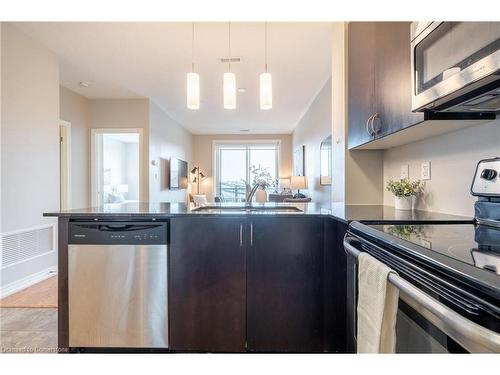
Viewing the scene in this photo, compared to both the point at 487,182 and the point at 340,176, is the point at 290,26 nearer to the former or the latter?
the point at 340,176

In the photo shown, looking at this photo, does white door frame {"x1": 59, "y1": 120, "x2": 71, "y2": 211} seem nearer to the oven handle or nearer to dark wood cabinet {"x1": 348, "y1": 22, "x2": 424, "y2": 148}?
dark wood cabinet {"x1": 348, "y1": 22, "x2": 424, "y2": 148}

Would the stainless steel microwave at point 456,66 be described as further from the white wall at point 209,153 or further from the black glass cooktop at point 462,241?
the white wall at point 209,153

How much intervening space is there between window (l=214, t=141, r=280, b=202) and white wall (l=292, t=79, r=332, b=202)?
2.64 metres

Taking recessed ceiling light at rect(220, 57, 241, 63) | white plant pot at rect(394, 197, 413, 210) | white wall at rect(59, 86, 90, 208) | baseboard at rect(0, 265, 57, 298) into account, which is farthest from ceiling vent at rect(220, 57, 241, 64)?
baseboard at rect(0, 265, 57, 298)

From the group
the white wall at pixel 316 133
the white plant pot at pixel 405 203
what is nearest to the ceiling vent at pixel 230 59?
the white wall at pixel 316 133

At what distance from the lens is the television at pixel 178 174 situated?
670 cm

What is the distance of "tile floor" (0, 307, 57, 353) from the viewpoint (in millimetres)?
1896

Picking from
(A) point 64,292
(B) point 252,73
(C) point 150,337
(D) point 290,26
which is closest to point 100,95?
(B) point 252,73

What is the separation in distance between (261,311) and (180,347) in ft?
1.72

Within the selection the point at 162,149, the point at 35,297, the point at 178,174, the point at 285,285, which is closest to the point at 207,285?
the point at 285,285

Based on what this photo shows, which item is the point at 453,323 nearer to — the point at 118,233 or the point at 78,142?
the point at 118,233

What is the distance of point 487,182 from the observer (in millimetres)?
1221

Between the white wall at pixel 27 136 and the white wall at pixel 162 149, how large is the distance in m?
2.00

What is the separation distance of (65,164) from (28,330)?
10.4ft
